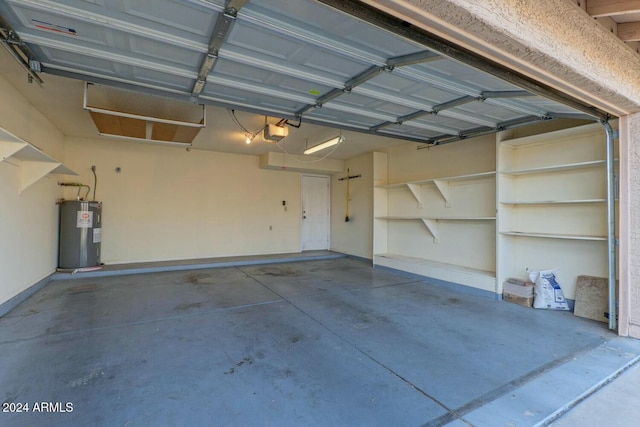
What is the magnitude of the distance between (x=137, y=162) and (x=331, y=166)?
169 inches

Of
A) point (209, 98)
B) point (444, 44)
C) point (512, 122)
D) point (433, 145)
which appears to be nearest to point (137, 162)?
point (209, 98)

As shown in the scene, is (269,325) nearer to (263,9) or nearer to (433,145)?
(263,9)

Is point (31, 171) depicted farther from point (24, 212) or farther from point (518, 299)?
point (518, 299)

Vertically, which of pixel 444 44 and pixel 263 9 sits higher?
pixel 263 9

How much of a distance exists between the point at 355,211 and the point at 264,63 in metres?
5.15

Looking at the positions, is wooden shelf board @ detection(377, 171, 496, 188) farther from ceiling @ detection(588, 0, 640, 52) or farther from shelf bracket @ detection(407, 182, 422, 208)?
ceiling @ detection(588, 0, 640, 52)

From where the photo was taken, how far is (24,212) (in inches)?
144

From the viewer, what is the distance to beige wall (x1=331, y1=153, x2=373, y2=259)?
6.73m

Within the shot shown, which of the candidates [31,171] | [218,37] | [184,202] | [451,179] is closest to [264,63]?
[218,37]

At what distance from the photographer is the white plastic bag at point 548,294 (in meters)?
3.54

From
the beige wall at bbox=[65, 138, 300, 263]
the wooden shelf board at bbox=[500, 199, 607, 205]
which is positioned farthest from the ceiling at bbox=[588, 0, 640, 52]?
the beige wall at bbox=[65, 138, 300, 263]

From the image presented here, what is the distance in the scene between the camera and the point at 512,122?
3.74 m

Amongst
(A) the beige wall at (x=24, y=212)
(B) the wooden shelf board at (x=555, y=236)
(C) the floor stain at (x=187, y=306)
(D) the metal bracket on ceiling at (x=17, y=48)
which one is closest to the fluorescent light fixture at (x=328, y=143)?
(B) the wooden shelf board at (x=555, y=236)

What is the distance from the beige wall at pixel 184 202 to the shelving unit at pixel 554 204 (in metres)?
4.87
